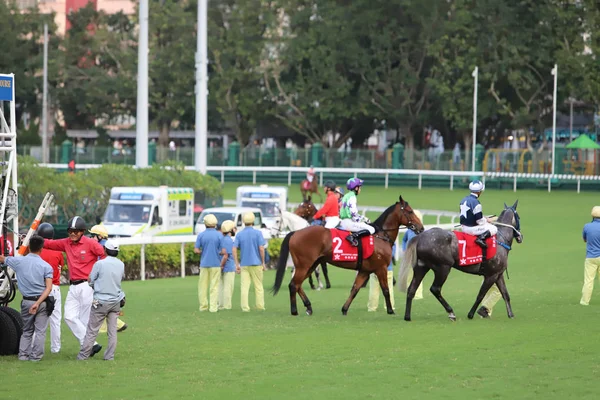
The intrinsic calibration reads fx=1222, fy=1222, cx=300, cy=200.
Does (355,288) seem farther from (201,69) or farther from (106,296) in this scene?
(201,69)

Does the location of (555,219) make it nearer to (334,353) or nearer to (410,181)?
(410,181)

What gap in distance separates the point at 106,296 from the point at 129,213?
673 inches

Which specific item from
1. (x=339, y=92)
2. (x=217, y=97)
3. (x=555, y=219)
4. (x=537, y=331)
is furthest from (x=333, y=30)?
(x=537, y=331)

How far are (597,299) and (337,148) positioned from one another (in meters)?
47.8

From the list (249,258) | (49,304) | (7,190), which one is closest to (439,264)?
(249,258)

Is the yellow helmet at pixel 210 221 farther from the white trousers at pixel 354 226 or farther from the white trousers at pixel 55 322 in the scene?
the white trousers at pixel 55 322

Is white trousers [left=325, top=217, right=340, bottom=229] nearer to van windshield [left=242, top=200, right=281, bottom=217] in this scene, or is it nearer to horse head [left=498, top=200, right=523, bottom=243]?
horse head [left=498, top=200, right=523, bottom=243]

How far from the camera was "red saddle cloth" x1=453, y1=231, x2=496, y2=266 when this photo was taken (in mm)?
18188

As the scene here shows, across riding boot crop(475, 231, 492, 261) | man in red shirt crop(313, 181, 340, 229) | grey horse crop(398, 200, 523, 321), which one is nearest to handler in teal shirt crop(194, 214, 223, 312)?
man in red shirt crop(313, 181, 340, 229)

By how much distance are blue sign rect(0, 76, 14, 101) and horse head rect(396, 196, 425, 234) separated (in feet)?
21.5

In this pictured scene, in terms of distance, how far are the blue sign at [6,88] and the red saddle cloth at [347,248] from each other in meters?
5.93

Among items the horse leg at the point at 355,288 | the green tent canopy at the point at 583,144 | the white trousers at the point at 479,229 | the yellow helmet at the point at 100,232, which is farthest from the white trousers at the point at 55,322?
the green tent canopy at the point at 583,144

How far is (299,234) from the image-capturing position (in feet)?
63.3

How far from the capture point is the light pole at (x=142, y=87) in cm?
3691
